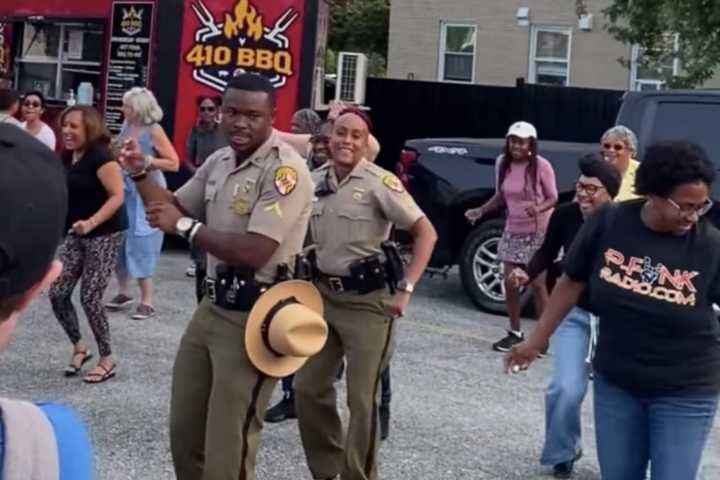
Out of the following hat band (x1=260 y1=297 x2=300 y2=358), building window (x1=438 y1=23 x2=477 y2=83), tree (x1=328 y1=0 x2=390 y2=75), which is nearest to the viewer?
hat band (x1=260 y1=297 x2=300 y2=358)

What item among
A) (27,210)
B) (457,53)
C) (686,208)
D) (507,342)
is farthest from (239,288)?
(457,53)

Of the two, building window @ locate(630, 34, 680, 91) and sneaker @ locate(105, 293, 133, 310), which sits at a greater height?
building window @ locate(630, 34, 680, 91)

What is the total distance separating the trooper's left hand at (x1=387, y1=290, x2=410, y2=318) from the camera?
599 cm

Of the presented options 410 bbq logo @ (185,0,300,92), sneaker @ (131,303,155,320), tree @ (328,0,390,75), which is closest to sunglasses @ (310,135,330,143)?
sneaker @ (131,303,155,320)

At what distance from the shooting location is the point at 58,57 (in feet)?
47.0

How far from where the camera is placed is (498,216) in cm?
1141

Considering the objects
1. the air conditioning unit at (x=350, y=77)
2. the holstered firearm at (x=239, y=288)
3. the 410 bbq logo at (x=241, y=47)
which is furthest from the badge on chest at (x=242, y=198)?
the air conditioning unit at (x=350, y=77)

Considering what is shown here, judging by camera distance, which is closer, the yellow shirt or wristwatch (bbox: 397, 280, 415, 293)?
wristwatch (bbox: 397, 280, 415, 293)

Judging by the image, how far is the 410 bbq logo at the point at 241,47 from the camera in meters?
13.0

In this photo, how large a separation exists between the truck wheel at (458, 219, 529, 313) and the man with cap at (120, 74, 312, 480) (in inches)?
247

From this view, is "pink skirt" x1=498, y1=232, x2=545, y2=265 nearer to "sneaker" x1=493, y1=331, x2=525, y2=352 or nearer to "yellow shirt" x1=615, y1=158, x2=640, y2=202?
"sneaker" x1=493, y1=331, x2=525, y2=352

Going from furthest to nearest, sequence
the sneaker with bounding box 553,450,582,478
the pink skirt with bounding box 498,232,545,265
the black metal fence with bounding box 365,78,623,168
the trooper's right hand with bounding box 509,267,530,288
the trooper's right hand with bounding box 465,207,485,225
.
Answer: the black metal fence with bounding box 365,78,623,168, the trooper's right hand with bounding box 465,207,485,225, the pink skirt with bounding box 498,232,545,265, the sneaker with bounding box 553,450,582,478, the trooper's right hand with bounding box 509,267,530,288

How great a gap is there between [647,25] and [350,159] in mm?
10695

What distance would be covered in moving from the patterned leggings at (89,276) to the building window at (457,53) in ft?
56.4
